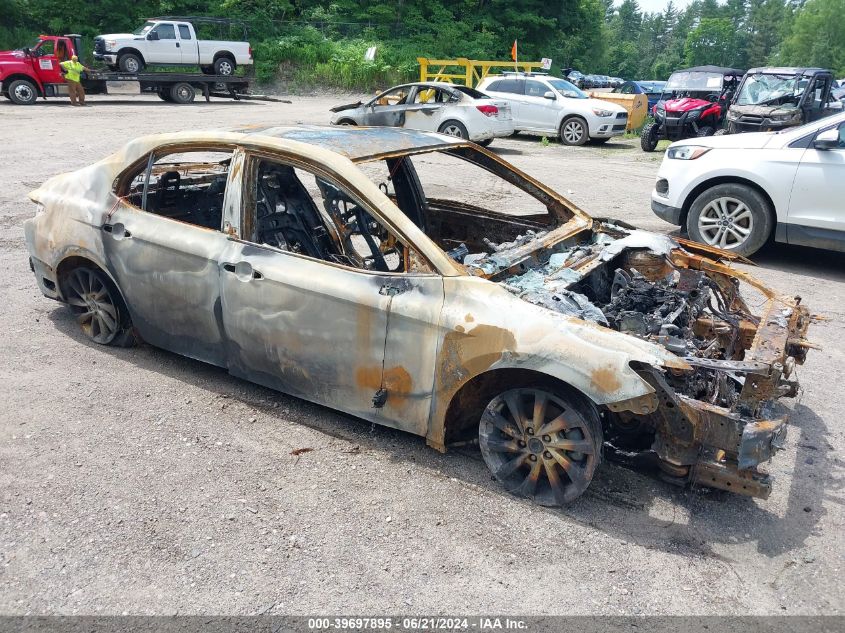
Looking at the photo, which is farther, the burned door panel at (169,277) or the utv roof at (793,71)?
the utv roof at (793,71)

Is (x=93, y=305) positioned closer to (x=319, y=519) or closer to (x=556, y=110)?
(x=319, y=519)

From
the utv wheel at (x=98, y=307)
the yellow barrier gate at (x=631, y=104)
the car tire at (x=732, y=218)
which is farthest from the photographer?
the yellow barrier gate at (x=631, y=104)

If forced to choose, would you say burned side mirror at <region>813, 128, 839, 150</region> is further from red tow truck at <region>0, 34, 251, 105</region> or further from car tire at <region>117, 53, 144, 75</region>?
car tire at <region>117, 53, 144, 75</region>

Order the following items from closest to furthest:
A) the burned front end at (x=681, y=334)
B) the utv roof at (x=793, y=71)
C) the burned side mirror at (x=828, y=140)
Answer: the burned front end at (x=681, y=334)
the burned side mirror at (x=828, y=140)
the utv roof at (x=793, y=71)

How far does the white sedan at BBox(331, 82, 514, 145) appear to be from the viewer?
14.9 m

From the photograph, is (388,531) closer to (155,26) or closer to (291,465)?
(291,465)

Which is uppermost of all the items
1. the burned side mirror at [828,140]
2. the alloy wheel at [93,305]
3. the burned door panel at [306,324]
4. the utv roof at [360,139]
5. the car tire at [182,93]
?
the utv roof at [360,139]

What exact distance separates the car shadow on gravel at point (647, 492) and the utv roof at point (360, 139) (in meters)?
1.60

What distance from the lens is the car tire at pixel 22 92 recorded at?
67.5ft

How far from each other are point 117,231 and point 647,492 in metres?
3.61

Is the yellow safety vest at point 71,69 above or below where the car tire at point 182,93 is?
above

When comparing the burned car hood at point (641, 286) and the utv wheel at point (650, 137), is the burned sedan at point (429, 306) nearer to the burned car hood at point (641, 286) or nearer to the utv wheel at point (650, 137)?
the burned car hood at point (641, 286)

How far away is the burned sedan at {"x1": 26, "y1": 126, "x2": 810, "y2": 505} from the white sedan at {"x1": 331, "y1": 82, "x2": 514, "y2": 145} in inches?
397

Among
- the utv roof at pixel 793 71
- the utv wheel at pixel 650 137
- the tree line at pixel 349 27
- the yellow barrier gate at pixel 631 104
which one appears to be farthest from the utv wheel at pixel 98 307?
the tree line at pixel 349 27
